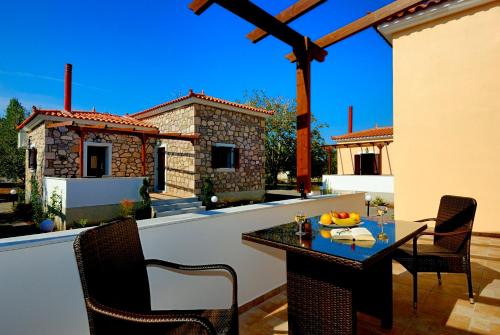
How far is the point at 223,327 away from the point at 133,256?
64 cm

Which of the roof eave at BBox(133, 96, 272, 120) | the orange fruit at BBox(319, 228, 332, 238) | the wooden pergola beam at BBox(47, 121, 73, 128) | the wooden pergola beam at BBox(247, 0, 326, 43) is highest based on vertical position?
the roof eave at BBox(133, 96, 272, 120)

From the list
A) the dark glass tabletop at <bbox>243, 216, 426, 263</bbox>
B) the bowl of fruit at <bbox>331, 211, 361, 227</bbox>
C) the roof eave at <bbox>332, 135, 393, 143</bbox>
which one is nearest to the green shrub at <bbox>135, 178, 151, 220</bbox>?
the dark glass tabletop at <bbox>243, 216, 426, 263</bbox>

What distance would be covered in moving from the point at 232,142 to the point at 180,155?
2.12 meters

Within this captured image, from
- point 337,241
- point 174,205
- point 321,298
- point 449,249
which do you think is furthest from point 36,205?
point 449,249

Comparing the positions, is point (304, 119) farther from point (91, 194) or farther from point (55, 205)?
point (55, 205)

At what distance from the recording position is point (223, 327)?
1.24 metres

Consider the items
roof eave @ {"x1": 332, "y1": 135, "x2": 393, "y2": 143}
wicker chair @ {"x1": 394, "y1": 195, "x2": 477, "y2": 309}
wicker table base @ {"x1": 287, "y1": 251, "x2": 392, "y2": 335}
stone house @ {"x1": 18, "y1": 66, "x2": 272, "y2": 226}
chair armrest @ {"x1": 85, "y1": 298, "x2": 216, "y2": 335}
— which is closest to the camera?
chair armrest @ {"x1": 85, "y1": 298, "x2": 216, "y2": 335}

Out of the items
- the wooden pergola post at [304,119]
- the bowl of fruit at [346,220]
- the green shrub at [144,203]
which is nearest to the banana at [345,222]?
the bowl of fruit at [346,220]

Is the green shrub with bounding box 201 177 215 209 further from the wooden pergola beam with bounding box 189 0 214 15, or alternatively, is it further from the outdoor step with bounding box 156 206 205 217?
the wooden pergola beam with bounding box 189 0 214 15

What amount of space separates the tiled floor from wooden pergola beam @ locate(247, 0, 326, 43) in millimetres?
3157

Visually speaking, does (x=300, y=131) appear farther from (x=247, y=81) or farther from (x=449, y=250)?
(x=247, y=81)

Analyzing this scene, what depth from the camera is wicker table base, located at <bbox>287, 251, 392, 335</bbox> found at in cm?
154

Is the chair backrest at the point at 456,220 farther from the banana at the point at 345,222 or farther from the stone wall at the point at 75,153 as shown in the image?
the stone wall at the point at 75,153

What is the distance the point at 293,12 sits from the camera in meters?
2.95
